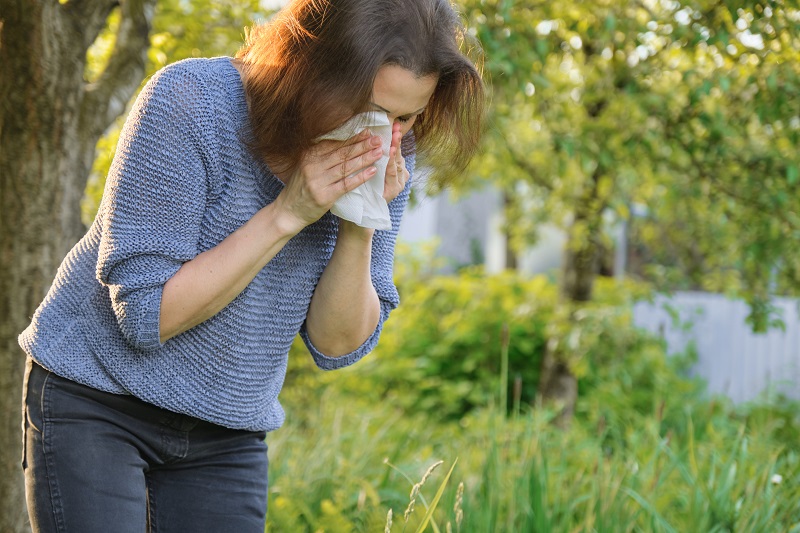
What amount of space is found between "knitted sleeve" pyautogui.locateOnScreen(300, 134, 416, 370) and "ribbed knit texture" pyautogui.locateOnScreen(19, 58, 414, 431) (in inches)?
6.9

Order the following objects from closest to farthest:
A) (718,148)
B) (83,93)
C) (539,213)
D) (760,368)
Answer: (83,93) < (718,148) < (539,213) < (760,368)

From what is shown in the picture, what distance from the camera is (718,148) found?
12.5 ft

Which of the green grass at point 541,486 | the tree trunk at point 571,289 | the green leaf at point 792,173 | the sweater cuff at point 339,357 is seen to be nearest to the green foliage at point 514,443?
the green grass at point 541,486

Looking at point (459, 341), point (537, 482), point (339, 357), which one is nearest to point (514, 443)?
point (537, 482)

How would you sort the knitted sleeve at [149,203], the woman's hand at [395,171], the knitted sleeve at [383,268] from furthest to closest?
the knitted sleeve at [383,268]
the woman's hand at [395,171]
the knitted sleeve at [149,203]

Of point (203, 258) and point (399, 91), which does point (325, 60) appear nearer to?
point (399, 91)

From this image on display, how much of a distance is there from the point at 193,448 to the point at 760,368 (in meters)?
6.46

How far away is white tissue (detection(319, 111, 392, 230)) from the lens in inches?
60.4

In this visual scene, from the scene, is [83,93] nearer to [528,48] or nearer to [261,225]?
[261,225]

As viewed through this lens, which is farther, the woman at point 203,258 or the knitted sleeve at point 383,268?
the knitted sleeve at point 383,268

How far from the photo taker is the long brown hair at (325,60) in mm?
1497

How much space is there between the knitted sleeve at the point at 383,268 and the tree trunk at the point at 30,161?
81 centimetres

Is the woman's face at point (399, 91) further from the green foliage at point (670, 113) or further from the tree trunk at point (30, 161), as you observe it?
the green foliage at point (670, 113)

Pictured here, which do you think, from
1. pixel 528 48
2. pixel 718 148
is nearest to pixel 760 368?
pixel 718 148
